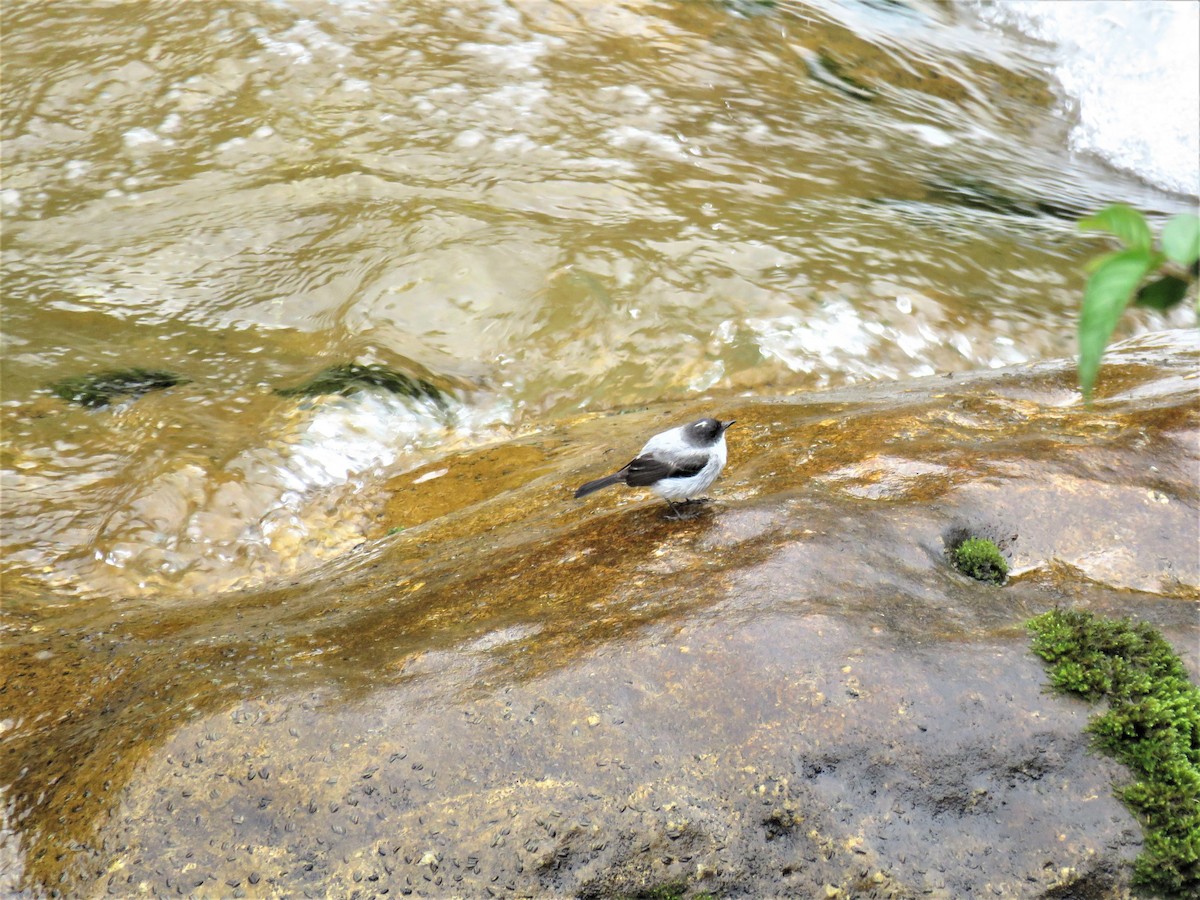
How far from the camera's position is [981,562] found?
5.34 metres

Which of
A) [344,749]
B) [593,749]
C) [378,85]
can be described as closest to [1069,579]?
[593,749]

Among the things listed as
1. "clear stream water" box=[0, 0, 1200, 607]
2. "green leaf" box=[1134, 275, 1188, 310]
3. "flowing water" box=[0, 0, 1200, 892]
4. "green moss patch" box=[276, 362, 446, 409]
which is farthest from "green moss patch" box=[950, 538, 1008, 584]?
"green moss patch" box=[276, 362, 446, 409]

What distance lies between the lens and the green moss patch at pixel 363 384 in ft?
29.5

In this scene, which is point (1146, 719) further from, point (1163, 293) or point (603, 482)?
point (1163, 293)

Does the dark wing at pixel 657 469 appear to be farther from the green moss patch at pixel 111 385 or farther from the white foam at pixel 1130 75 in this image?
the white foam at pixel 1130 75

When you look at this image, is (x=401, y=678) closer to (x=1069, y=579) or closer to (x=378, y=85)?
(x=1069, y=579)

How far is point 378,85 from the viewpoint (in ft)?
42.0

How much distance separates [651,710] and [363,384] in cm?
548

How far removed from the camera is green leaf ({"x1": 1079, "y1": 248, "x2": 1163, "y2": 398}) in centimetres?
105

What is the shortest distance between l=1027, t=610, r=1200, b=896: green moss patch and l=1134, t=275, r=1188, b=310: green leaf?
366 centimetres

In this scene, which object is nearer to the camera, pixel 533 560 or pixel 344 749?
pixel 344 749

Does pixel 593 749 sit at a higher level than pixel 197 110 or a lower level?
higher

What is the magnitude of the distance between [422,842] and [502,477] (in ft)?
13.3

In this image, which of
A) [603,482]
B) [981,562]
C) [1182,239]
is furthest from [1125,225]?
[603,482]
